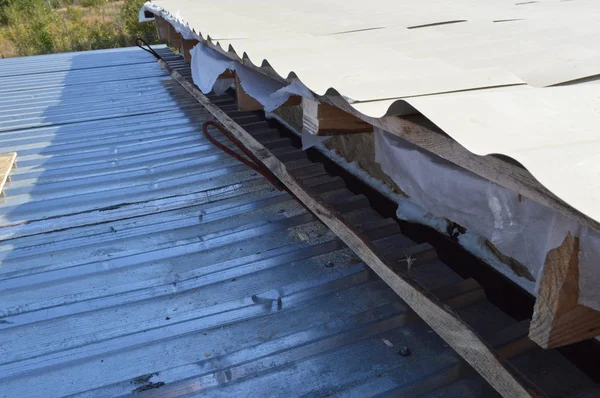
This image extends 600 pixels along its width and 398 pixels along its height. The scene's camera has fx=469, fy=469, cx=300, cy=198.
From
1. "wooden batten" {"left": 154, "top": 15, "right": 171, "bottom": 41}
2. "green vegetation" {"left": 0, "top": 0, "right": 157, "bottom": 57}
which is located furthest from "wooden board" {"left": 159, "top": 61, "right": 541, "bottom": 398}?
"green vegetation" {"left": 0, "top": 0, "right": 157, "bottom": 57}

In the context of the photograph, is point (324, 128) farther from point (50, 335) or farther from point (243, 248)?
point (50, 335)

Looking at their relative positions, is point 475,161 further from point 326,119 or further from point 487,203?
point 326,119

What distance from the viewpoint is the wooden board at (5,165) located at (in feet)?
12.4

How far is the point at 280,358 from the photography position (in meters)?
2.15

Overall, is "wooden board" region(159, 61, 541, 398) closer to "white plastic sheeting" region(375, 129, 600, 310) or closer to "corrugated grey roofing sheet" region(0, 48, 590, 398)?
"corrugated grey roofing sheet" region(0, 48, 590, 398)

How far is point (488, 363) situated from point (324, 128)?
128cm

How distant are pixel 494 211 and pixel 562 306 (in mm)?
375

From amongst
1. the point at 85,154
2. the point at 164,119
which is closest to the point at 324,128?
the point at 85,154

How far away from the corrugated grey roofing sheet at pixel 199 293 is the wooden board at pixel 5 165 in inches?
3.4

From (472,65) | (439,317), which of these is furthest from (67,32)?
(439,317)

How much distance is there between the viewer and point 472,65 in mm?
2193

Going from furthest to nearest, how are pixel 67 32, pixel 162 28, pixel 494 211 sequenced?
pixel 67 32 < pixel 162 28 < pixel 494 211

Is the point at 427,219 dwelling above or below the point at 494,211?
below

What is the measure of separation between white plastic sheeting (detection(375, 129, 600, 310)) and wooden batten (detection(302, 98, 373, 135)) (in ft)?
0.70
